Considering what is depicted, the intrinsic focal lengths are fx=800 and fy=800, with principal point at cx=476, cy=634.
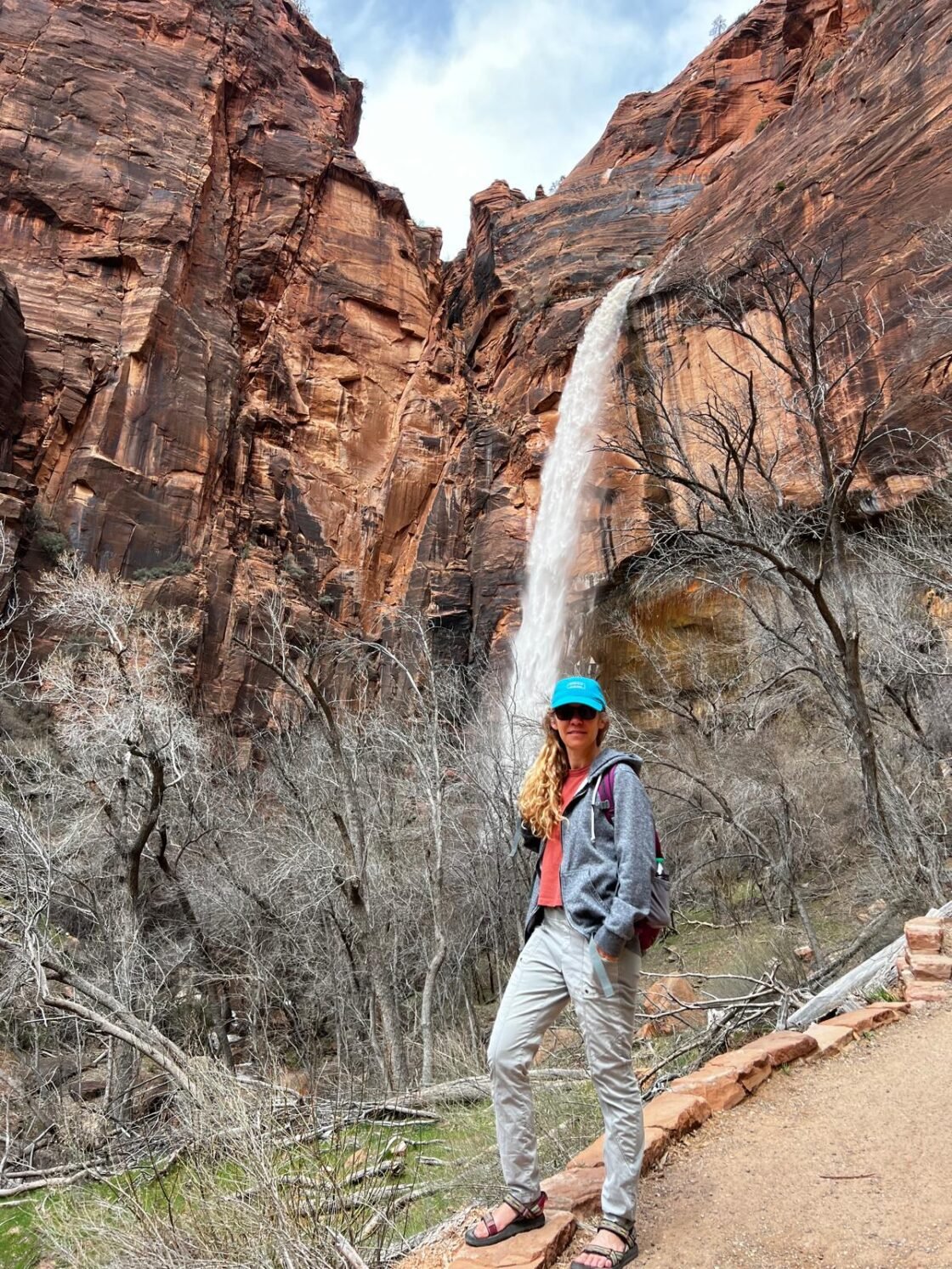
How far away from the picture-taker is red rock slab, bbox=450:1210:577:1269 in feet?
8.23

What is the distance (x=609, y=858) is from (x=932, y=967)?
450 centimetres

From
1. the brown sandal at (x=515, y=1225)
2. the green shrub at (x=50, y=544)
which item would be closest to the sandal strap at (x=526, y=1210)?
the brown sandal at (x=515, y=1225)

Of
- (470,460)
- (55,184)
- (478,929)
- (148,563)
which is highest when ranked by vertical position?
(55,184)

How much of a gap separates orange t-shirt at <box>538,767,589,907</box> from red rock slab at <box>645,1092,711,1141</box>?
4.20ft

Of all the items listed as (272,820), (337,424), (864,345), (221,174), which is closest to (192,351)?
(337,424)

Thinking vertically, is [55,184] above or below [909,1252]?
above

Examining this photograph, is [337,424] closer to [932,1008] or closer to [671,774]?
[671,774]

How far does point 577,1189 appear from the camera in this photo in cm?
298

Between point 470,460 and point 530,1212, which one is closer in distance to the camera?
point 530,1212

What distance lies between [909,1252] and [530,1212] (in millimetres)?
1215

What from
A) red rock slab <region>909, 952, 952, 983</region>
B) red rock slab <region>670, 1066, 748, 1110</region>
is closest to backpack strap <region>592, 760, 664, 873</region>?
red rock slab <region>670, 1066, 748, 1110</region>

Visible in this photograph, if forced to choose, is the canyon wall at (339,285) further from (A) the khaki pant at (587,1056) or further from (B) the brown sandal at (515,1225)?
(B) the brown sandal at (515,1225)

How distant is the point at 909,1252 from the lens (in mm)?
2566

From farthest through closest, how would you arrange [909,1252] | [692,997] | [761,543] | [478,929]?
[478,929], [692,997], [761,543], [909,1252]
